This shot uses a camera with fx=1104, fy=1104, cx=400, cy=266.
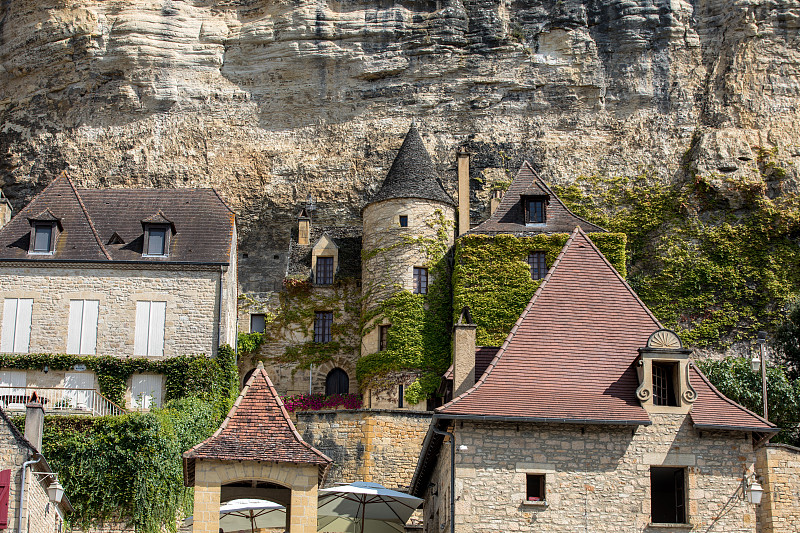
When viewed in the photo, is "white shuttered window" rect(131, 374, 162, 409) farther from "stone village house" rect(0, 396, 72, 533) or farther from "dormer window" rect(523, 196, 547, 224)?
"dormer window" rect(523, 196, 547, 224)

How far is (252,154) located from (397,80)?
6581 millimetres

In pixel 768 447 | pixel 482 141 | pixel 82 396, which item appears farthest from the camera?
pixel 482 141

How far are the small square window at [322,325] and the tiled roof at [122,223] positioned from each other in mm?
5369

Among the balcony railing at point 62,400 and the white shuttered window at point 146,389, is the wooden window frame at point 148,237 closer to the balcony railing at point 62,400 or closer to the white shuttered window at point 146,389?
the white shuttered window at point 146,389

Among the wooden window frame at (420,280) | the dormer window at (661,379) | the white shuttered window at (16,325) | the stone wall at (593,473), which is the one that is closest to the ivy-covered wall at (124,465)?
the white shuttered window at (16,325)

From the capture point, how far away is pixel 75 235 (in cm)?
3419

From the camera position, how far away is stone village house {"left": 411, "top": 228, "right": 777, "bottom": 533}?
1933 centimetres

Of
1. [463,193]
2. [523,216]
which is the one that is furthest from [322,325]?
[523,216]

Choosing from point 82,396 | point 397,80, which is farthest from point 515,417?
point 397,80

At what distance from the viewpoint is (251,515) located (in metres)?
21.0

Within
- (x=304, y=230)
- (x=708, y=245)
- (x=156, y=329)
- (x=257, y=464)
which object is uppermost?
(x=304, y=230)

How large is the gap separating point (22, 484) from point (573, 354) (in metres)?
11.3

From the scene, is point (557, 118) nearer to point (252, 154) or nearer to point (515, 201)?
point (515, 201)

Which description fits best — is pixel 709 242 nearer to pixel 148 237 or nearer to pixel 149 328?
pixel 148 237
